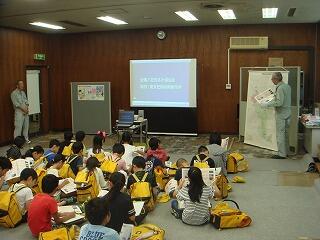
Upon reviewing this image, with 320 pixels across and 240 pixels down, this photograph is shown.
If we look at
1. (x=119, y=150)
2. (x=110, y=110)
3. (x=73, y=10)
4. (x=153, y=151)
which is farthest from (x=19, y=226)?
(x=110, y=110)

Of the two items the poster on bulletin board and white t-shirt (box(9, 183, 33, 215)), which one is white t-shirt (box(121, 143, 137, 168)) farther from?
the poster on bulletin board

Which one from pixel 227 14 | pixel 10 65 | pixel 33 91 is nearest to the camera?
pixel 227 14

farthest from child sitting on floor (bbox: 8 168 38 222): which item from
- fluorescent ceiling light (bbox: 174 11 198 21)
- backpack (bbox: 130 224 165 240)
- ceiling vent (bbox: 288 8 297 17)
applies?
ceiling vent (bbox: 288 8 297 17)

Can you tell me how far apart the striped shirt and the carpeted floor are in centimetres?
9

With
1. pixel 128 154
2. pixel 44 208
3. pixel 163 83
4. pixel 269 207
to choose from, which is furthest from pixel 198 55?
pixel 44 208

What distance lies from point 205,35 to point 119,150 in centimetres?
592

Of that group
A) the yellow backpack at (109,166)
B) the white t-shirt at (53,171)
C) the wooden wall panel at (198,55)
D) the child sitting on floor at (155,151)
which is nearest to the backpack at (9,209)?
the white t-shirt at (53,171)

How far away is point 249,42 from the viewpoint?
1021 cm

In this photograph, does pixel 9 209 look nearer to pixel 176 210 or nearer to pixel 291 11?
pixel 176 210

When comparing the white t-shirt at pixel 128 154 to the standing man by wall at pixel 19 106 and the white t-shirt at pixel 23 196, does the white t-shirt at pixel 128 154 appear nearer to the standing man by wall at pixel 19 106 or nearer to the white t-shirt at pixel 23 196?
the white t-shirt at pixel 23 196

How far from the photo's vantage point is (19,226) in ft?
15.4

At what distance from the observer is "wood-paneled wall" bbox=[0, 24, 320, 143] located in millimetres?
10109

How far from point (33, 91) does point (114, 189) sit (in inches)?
314

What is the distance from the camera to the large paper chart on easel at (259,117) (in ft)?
28.1
